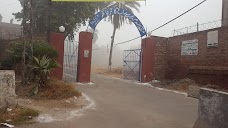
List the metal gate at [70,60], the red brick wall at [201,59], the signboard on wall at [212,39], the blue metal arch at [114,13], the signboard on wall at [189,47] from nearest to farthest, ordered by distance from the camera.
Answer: the red brick wall at [201,59] < the signboard on wall at [212,39] < the metal gate at [70,60] < the signboard on wall at [189,47] < the blue metal arch at [114,13]

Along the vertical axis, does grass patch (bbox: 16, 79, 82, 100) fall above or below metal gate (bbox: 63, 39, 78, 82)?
below

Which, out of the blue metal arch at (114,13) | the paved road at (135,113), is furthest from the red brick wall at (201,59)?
the paved road at (135,113)

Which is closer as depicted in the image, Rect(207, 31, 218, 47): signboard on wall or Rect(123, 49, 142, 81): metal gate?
Rect(207, 31, 218, 47): signboard on wall

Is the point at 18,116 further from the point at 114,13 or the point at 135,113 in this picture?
the point at 114,13

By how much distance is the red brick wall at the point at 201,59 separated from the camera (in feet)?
46.5

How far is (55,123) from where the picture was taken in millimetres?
6973

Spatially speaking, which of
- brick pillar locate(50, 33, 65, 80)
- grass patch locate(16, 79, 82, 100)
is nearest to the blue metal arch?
brick pillar locate(50, 33, 65, 80)

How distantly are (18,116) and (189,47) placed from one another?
12028 mm

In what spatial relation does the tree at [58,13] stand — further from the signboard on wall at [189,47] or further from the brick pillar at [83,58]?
the signboard on wall at [189,47]

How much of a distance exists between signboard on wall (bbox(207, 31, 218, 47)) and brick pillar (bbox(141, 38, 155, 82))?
383 centimetres

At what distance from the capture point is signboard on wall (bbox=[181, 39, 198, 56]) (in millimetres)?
16188

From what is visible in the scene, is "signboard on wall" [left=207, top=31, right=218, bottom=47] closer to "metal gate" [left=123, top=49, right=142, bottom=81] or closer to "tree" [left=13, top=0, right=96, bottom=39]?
"metal gate" [left=123, top=49, right=142, bottom=81]

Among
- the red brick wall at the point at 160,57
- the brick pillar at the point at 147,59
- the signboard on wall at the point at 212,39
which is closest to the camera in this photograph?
the signboard on wall at the point at 212,39

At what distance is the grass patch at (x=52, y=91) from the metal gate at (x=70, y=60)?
A: 5284 mm
